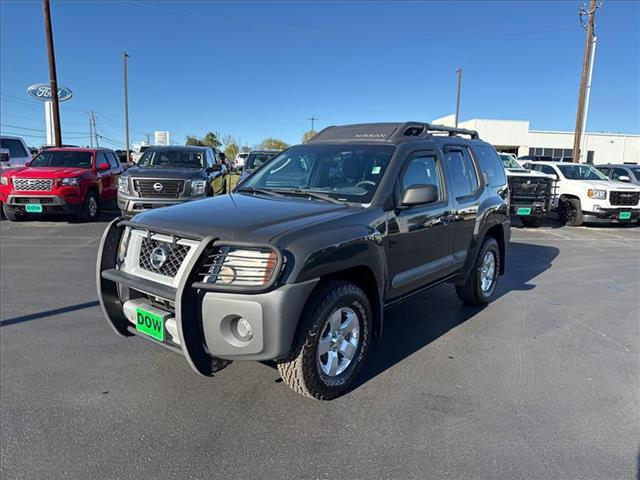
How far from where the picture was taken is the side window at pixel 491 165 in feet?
17.8

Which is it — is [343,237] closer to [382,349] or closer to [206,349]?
[206,349]

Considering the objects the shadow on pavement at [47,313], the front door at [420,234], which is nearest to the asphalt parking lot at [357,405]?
the shadow on pavement at [47,313]

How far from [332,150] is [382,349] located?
186cm

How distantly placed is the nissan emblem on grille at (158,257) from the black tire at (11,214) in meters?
10.3

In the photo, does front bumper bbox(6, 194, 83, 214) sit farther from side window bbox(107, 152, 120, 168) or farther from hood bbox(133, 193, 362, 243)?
hood bbox(133, 193, 362, 243)

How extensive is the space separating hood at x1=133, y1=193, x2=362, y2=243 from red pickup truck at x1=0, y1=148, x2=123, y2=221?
8.65 meters

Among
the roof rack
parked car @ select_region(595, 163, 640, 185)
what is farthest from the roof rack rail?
parked car @ select_region(595, 163, 640, 185)

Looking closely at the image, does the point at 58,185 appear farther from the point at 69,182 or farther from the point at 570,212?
the point at 570,212

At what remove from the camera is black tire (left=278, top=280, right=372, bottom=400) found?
297 centimetres

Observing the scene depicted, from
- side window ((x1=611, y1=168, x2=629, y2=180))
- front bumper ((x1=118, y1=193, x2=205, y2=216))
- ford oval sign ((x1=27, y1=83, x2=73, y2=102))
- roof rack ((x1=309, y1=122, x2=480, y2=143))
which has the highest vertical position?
ford oval sign ((x1=27, y1=83, x2=73, y2=102))

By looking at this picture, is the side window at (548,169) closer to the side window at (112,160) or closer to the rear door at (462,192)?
the rear door at (462,192)

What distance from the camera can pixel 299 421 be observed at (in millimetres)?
3051

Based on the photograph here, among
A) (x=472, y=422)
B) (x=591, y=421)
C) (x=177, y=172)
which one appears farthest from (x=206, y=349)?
(x=177, y=172)

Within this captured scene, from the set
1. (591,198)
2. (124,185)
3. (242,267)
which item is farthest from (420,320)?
(591,198)
